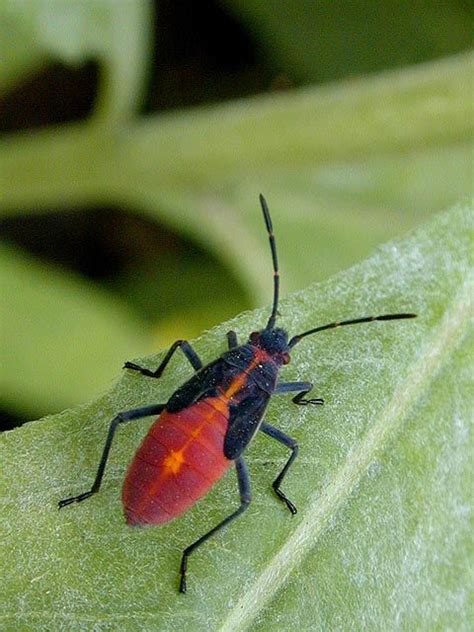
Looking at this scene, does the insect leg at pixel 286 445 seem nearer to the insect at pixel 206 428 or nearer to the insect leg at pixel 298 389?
the insect at pixel 206 428

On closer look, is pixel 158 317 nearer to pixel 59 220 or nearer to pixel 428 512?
pixel 59 220

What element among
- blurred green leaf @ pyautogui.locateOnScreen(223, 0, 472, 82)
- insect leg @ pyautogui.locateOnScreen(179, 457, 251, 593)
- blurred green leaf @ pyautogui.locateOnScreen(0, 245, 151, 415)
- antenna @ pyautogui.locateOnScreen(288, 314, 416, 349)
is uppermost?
blurred green leaf @ pyautogui.locateOnScreen(223, 0, 472, 82)

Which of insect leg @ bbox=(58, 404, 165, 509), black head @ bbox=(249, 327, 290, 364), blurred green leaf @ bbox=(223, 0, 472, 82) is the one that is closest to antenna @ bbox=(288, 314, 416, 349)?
black head @ bbox=(249, 327, 290, 364)

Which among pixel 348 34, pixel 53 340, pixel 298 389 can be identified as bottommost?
pixel 53 340

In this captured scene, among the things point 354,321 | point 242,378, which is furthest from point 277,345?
point 354,321

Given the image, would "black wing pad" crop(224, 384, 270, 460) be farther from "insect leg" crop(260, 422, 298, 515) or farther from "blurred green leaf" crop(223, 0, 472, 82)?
"blurred green leaf" crop(223, 0, 472, 82)

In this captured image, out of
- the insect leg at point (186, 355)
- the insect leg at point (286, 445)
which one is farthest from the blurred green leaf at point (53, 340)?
the insect leg at point (286, 445)

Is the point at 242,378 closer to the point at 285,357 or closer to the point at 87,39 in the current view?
the point at 285,357

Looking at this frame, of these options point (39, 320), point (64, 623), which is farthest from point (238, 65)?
point (64, 623)
